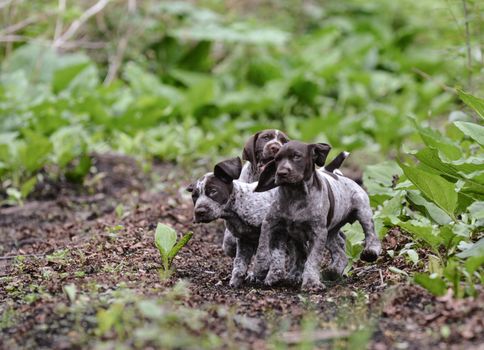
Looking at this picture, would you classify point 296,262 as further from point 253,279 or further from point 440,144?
point 440,144

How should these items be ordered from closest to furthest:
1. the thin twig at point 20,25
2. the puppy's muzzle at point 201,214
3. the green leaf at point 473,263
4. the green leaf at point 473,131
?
the green leaf at point 473,263 < the puppy's muzzle at point 201,214 < the green leaf at point 473,131 < the thin twig at point 20,25

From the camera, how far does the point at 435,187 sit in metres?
4.81

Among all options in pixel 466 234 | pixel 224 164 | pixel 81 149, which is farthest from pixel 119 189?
pixel 466 234

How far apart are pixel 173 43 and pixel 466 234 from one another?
36.4 ft

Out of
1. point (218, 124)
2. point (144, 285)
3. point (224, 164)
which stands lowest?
point (218, 124)

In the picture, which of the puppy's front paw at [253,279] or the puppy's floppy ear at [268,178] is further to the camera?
the puppy's front paw at [253,279]

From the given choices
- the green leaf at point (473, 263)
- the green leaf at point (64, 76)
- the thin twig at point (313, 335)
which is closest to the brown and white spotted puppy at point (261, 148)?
the green leaf at point (473, 263)

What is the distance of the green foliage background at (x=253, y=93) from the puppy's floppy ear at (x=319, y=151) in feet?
1.98

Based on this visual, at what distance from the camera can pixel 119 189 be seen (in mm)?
9148

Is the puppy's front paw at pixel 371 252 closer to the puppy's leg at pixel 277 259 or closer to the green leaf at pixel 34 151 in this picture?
the puppy's leg at pixel 277 259

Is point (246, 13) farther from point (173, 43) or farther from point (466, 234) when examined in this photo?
point (466, 234)

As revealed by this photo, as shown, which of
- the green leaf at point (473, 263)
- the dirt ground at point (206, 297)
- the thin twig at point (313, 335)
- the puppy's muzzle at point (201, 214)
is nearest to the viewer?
the thin twig at point (313, 335)

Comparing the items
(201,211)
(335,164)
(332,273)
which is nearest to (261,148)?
(335,164)

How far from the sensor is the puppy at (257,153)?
4.76 metres
